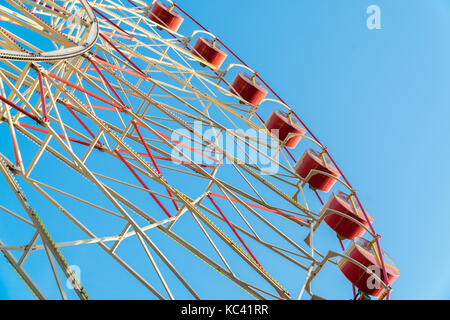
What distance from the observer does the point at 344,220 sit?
1523 centimetres

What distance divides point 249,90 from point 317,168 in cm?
428

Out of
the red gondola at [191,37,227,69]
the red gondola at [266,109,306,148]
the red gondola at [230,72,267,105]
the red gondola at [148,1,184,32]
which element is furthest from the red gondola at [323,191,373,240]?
the red gondola at [148,1,184,32]

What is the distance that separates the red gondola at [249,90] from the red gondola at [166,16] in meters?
4.02

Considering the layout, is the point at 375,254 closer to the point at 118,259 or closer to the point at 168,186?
the point at 168,186

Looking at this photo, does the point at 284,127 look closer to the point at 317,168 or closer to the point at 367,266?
the point at 317,168

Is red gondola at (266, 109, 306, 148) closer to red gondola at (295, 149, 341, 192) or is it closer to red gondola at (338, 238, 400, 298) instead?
red gondola at (295, 149, 341, 192)

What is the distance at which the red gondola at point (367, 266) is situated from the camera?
1260cm

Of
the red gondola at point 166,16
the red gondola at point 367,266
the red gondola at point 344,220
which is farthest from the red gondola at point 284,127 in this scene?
the red gondola at point 166,16

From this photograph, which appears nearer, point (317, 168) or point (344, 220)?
point (344, 220)

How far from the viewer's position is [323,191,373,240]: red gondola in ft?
50.0

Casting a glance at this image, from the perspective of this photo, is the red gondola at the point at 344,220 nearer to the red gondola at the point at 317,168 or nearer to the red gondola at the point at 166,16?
the red gondola at the point at 317,168

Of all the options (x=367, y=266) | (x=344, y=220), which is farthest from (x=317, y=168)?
(x=367, y=266)
